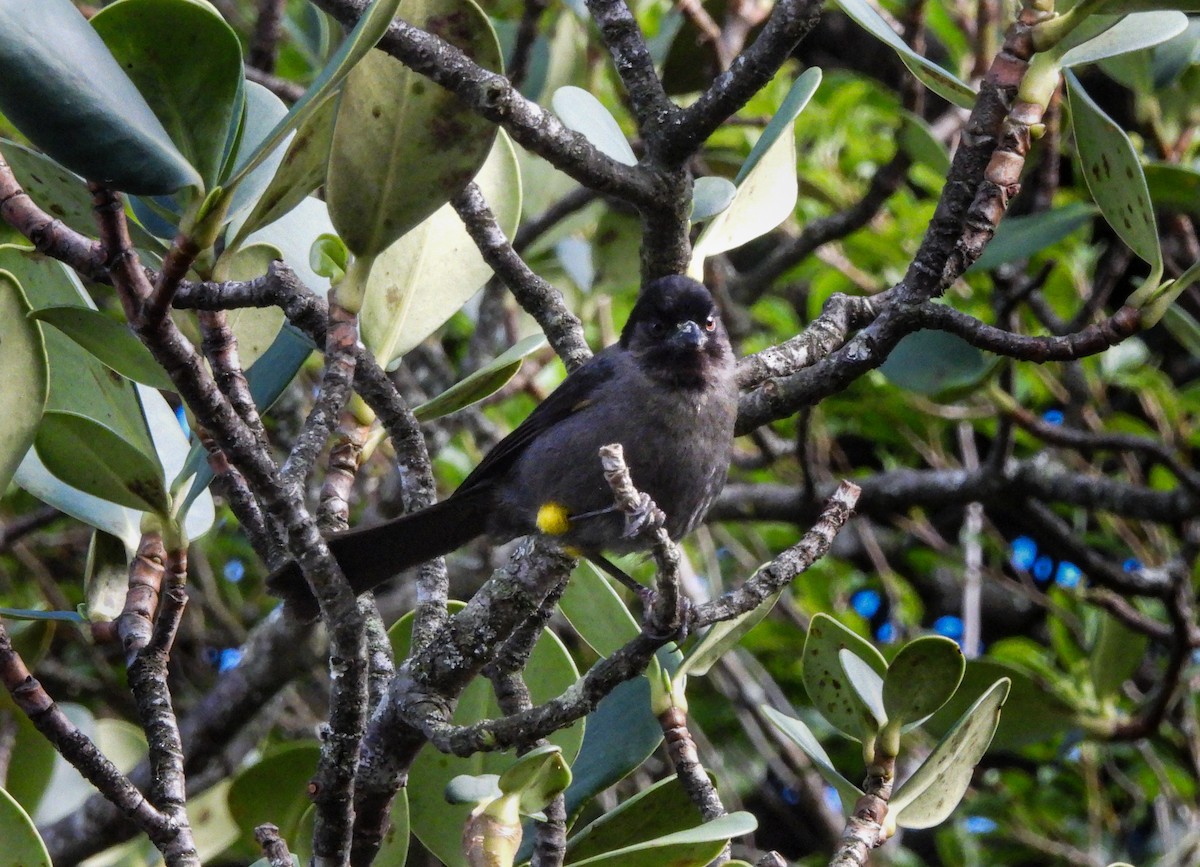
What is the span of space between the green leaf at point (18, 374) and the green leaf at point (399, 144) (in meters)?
0.49

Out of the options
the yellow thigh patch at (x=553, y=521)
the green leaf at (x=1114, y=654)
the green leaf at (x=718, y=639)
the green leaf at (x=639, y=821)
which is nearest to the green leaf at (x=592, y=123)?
the yellow thigh patch at (x=553, y=521)

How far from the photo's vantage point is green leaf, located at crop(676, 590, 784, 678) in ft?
7.09

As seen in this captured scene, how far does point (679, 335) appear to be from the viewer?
126 inches

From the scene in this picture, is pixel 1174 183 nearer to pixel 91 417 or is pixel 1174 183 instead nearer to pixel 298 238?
pixel 298 238

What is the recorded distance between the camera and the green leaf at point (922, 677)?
214cm

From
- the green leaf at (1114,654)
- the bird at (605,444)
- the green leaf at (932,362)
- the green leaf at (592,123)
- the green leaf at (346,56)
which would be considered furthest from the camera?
the green leaf at (1114,654)

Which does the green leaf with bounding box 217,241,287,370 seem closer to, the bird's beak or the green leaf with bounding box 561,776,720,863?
the bird's beak

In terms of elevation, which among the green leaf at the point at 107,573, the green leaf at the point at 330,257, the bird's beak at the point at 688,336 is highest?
the green leaf at the point at 330,257

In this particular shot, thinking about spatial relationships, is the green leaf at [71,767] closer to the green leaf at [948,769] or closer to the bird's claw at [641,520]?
the bird's claw at [641,520]

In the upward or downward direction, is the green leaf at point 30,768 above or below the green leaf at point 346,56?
Result: below

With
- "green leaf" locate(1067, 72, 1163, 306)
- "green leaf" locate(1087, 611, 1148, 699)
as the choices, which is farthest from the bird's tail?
"green leaf" locate(1087, 611, 1148, 699)

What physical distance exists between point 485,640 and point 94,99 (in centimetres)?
104

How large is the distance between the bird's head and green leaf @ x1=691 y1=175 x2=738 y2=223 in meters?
0.32

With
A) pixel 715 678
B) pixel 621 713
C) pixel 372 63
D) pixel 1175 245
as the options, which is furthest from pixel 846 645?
pixel 1175 245
